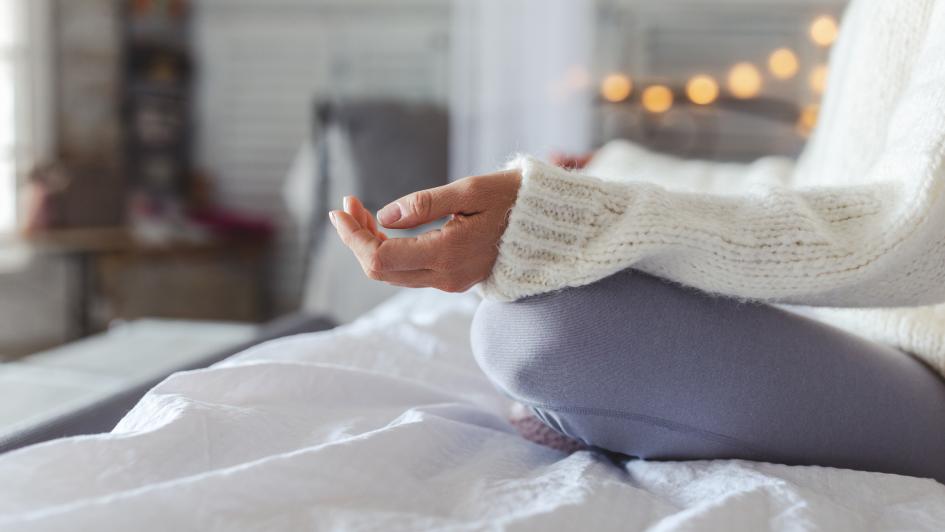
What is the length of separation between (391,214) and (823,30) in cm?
281

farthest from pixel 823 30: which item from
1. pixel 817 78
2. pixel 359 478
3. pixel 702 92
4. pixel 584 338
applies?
pixel 359 478

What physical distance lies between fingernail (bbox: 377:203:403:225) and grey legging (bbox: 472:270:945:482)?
0.35 feet

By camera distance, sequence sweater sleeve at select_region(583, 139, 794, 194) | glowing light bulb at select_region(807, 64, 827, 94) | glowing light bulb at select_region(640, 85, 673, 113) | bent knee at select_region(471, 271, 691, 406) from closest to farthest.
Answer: bent knee at select_region(471, 271, 691, 406) → sweater sleeve at select_region(583, 139, 794, 194) → glowing light bulb at select_region(640, 85, 673, 113) → glowing light bulb at select_region(807, 64, 827, 94)

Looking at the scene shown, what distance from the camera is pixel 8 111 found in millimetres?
3211

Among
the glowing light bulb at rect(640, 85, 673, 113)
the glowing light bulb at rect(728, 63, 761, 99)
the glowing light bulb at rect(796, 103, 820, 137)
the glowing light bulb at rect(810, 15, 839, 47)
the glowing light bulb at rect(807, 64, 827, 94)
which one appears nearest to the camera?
the glowing light bulb at rect(796, 103, 820, 137)

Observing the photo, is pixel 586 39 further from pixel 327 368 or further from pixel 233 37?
pixel 327 368

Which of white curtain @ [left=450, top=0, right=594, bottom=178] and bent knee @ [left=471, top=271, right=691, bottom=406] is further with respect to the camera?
white curtain @ [left=450, top=0, right=594, bottom=178]

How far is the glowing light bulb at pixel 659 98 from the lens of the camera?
2.58 meters

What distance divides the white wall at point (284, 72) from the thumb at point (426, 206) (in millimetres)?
3063

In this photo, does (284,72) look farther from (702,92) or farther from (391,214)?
(391,214)

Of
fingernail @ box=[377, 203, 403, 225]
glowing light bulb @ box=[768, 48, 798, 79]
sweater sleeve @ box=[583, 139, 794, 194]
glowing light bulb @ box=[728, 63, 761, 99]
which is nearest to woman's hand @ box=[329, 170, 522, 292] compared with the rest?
fingernail @ box=[377, 203, 403, 225]

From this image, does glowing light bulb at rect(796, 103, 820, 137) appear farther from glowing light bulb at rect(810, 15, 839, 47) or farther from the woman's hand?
the woman's hand

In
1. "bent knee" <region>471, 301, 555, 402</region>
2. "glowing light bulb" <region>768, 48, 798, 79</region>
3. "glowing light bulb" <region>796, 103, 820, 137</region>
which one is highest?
"glowing light bulb" <region>768, 48, 798, 79</region>

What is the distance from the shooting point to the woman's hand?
529 mm
